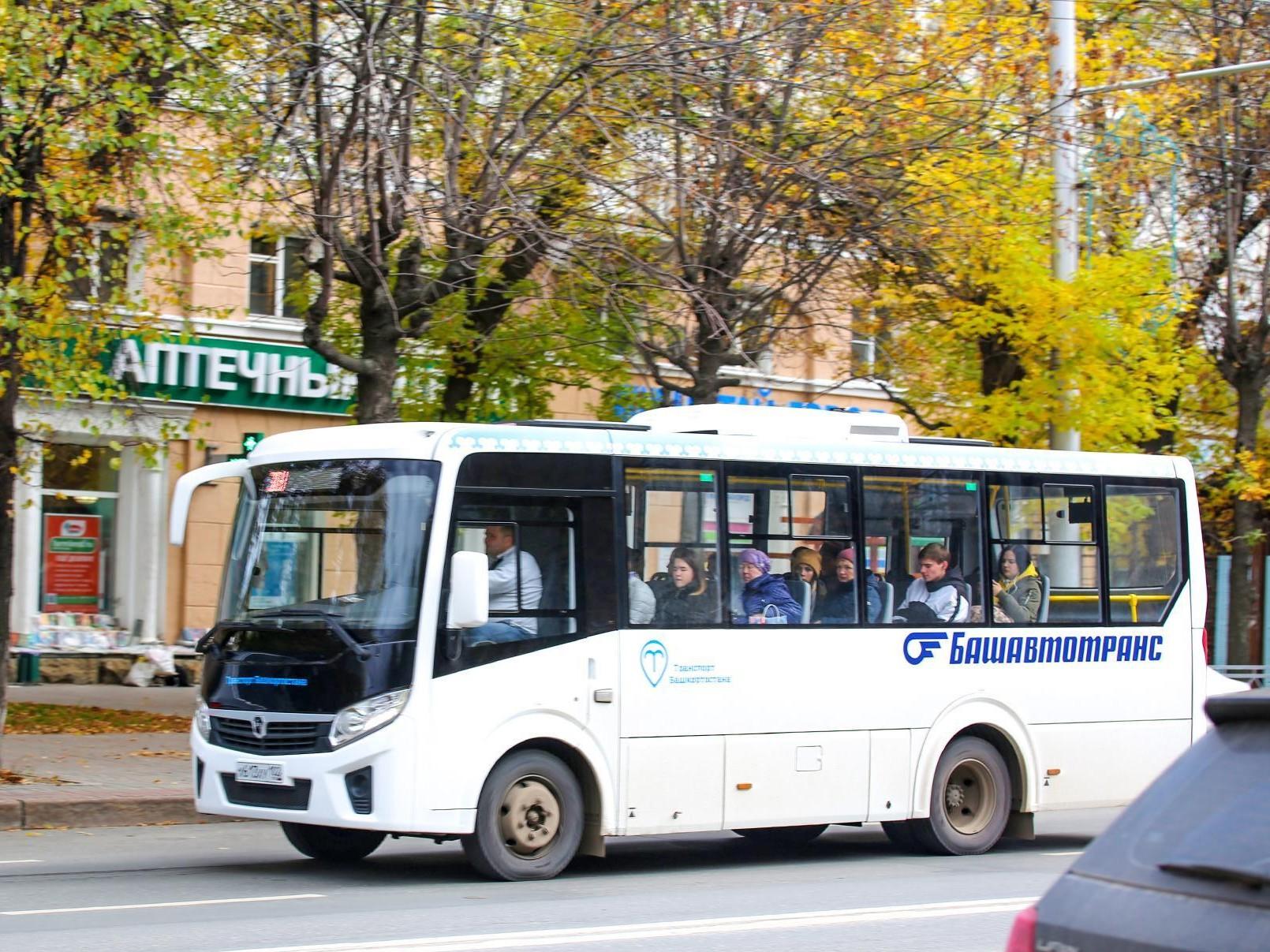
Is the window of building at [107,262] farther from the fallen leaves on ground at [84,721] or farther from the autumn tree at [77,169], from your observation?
the fallen leaves on ground at [84,721]

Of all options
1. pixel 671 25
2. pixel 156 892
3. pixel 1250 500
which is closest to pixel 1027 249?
pixel 671 25

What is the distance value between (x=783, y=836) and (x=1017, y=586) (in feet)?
8.48

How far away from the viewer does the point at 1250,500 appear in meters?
24.2

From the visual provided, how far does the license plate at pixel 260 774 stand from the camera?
10070 mm

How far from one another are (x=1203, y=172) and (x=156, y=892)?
18049 millimetres

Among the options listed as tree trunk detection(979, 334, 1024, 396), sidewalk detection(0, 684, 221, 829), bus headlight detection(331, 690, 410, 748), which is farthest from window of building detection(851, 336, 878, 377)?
bus headlight detection(331, 690, 410, 748)

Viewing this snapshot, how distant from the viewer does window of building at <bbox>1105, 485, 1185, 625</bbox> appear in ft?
42.5

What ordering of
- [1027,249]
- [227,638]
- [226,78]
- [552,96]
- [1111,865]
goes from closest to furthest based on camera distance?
1. [1111,865]
2. [227,638]
3. [226,78]
4. [552,96]
5. [1027,249]

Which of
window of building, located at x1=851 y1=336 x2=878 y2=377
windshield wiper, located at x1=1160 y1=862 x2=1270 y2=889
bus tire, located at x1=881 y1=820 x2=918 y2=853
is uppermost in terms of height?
window of building, located at x1=851 y1=336 x2=878 y2=377

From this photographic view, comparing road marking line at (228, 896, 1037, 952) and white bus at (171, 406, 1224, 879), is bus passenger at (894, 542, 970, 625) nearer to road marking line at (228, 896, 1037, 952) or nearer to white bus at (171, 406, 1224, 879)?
white bus at (171, 406, 1224, 879)

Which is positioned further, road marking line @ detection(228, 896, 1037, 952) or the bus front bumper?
the bus front bumper

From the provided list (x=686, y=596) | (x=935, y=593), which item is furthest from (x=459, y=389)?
(x=686, y=596)

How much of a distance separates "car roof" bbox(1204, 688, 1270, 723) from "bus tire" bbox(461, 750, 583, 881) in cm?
665

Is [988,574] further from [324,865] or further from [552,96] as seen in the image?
[552,96]
